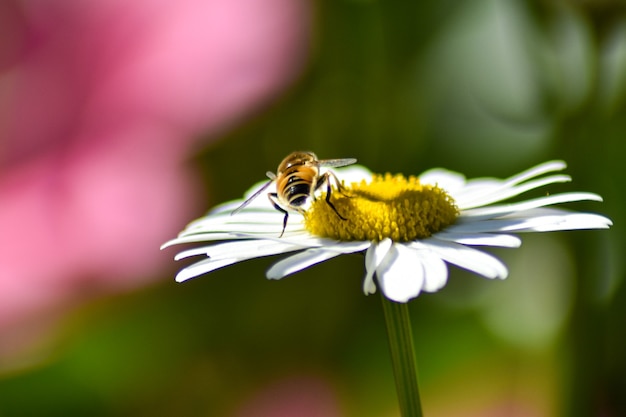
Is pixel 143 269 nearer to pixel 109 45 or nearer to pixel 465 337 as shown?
pixel 109 45

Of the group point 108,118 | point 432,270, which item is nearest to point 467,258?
point 432,270

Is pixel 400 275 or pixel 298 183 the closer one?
pixel 400 275

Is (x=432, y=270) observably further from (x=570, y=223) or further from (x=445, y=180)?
(x=445, y=180)

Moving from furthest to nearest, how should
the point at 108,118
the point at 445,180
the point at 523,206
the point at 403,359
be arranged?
the point at 108,118 < the point at 445,180 < the point at 523,206 < the point at 403,359

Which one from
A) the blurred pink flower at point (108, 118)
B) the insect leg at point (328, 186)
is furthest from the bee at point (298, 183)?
the blurred pink flower at point (108, 118)

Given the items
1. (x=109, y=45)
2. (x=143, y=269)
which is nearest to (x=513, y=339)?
(x=143, y=269)

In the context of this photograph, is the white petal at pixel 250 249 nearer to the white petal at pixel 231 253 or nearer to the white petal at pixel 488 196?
the white petal at pixel 231 253

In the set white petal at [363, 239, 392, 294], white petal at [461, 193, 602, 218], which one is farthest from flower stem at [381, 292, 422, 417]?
white petal at [461, 193, 602, 218]
